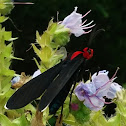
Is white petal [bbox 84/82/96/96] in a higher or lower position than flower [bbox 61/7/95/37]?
lower

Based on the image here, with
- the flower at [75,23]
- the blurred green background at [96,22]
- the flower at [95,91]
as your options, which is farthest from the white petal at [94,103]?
the blurred green background at [96,22]

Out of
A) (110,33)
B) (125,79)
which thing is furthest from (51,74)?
(110,33)

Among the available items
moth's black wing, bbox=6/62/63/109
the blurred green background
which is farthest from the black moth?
the blurred green background

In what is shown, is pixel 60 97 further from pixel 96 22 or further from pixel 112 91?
pixel 96 22

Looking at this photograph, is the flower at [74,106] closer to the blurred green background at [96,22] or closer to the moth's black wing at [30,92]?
the moth's black wing at [30,92]

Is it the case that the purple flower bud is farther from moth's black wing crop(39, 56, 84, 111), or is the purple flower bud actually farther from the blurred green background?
the blurred green background

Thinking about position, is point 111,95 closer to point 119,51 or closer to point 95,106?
point 95,106
